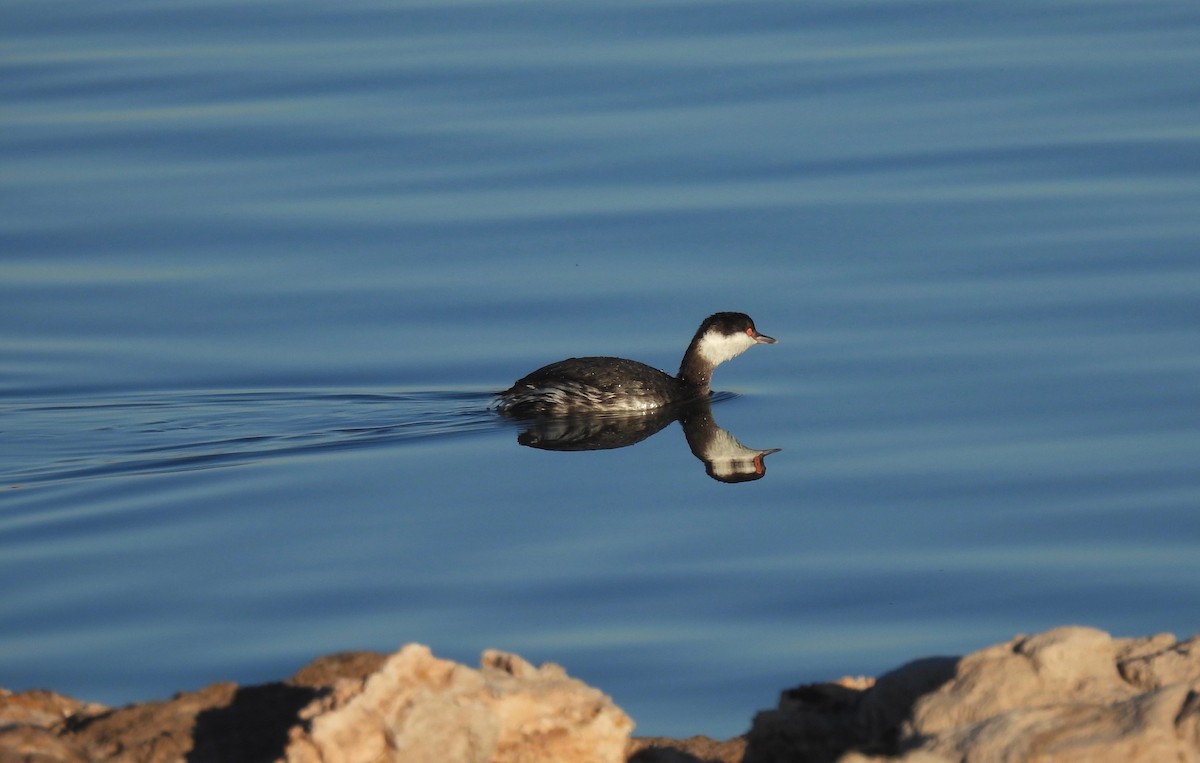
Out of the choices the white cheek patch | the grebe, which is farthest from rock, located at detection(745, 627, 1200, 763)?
the white cheek patch

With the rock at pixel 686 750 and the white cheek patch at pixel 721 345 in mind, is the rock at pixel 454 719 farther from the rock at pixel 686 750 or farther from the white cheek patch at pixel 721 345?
the white cheek patch at pixel 721 345

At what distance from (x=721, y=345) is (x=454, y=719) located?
919 centimetres

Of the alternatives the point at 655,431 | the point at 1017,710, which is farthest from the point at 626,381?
the point at 1017,710

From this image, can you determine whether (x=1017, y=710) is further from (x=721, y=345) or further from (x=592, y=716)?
(x=721, y=345)

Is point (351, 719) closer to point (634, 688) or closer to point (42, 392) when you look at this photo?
point (634, 688)

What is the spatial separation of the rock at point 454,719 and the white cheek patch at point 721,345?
8.42m

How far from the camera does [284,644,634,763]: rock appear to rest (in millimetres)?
5691

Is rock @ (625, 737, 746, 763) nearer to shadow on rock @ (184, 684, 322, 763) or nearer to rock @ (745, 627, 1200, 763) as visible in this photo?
rock @ (745, 627, 1200, 763)

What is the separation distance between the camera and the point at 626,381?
14.4 meters

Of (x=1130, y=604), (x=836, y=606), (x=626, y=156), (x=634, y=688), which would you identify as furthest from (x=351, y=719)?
(x=626, y=156)

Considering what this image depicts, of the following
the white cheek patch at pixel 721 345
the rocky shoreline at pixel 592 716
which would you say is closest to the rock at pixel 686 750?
the rocky shoreline at pixel 592 716

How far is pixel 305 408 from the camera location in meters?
13.9

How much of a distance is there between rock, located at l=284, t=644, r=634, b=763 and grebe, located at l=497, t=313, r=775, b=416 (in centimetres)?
753

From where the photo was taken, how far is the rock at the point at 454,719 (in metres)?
5.69
